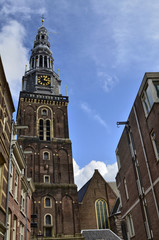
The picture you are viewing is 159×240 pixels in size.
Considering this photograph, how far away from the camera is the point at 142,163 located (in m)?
16.5

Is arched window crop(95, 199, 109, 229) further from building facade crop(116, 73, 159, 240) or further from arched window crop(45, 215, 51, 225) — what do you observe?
building facade crop(116, 73, 159, 240)

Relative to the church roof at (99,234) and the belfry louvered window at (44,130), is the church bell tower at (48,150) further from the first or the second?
the church roof at (99,234)

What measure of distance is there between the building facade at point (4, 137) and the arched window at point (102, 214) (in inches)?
1347

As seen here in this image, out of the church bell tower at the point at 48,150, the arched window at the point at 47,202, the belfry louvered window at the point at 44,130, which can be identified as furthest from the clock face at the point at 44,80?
the arched window at the point at 47,202

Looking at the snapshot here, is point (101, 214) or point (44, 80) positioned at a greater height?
point (44, 80)

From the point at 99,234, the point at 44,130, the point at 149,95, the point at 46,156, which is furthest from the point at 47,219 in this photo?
the point at 149,95

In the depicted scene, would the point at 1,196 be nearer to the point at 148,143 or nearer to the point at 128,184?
the point at 148,143

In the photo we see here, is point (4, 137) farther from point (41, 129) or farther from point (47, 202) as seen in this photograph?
point (41, 129)

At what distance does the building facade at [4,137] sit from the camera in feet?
40.3

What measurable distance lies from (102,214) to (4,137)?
1416 inches

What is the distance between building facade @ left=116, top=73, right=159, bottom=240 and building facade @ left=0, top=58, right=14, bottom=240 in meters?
8.14

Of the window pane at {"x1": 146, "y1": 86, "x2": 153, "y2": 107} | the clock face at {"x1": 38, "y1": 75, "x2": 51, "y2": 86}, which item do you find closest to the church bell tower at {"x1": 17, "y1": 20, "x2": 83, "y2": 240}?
the clock face at {"x1": 38, "y1": 75, "x2": 51, "y2": 86}

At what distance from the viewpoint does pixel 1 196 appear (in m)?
12.1

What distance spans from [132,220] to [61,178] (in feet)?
69.5
